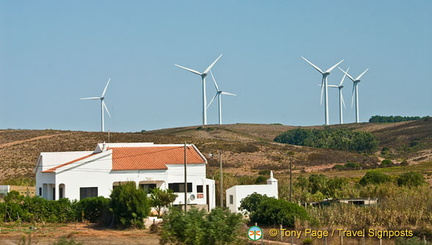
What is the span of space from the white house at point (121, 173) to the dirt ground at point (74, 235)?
6448 millimetres

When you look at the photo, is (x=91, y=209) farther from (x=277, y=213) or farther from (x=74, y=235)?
(x=277, y=213)

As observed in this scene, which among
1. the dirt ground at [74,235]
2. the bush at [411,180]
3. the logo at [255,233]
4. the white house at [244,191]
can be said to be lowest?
the dirt ground at [74,235]

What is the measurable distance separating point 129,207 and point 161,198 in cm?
570

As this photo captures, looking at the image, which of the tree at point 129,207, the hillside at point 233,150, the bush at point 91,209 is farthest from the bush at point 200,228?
the hillside at point 233,150

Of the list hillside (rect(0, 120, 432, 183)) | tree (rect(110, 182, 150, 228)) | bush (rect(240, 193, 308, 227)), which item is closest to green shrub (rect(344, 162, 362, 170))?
hillside (rect(0, 120, 432, 183))

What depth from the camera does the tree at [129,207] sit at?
44.4 metres

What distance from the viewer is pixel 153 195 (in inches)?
1970

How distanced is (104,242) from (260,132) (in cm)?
13502

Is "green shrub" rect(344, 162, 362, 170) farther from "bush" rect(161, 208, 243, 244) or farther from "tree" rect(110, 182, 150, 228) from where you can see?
"bush" rect(161, 208, 243, 244)

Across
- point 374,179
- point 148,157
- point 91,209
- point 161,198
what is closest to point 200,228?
point 161,198

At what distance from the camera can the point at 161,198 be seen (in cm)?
4966

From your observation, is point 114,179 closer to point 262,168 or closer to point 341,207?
point 341,207

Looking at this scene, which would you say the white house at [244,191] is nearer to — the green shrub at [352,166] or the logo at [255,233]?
the logo at [255,233]

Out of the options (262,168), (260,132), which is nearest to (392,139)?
(260,132)
